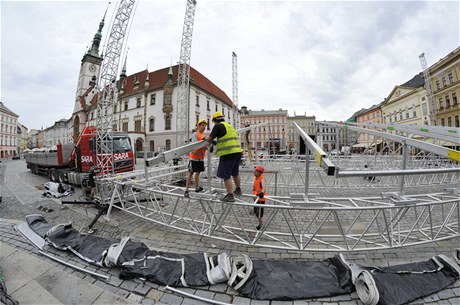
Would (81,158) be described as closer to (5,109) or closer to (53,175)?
(53,175)

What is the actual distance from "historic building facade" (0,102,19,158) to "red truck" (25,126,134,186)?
74.6 metres

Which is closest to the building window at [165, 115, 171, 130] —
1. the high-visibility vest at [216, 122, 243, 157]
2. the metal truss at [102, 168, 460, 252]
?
the metal truss at [102, 168, 460, 252]

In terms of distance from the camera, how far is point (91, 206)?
6.53 meters

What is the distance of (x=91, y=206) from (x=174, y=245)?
4.71 m

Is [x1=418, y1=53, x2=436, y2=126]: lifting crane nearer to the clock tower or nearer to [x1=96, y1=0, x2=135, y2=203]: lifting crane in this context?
[x1=96, y1=0, x2=135, y2=203]: lifting crane

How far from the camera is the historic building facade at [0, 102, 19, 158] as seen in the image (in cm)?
5755

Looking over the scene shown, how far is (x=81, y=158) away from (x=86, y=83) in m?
55.8

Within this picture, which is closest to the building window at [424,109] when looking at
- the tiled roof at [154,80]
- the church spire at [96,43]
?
the tiled roof at [154,80]

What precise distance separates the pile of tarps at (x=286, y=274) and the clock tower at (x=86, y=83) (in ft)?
194

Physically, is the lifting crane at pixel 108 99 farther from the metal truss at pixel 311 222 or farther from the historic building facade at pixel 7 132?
the historic building facade at pixel 7 132

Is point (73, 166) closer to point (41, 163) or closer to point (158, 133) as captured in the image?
point (41, 163)

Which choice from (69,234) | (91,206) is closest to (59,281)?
(69,234)

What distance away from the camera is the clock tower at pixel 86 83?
48.2 meters

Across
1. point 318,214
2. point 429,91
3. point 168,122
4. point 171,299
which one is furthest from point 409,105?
point 171,299
